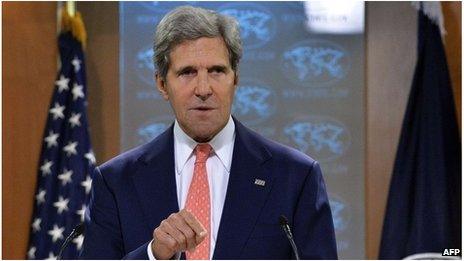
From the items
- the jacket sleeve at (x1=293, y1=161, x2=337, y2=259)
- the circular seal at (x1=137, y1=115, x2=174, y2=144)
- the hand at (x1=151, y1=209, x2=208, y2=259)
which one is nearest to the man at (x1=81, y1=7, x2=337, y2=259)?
the jacket sleeve at (x1=293, y1=161, x2=337, y2=259)

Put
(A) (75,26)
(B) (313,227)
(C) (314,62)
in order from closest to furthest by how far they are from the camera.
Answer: (B) (313,227) → (A) (75,26) → (C) (314,62)

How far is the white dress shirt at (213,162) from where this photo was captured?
184 centimetres

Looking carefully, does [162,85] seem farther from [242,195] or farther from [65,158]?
[65,158]

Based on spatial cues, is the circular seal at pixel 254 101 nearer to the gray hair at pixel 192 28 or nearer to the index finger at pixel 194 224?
the gray hair at pixel 192 28

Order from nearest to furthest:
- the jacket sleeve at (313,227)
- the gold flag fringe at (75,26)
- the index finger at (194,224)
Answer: the index finger at (194,224), the jacket sleeve at (313,227), the gold flag fringe at (75,26)

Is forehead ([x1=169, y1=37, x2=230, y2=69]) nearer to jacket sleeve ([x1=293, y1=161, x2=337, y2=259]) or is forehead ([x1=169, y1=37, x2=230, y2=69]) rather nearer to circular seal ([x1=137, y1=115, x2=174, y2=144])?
jacket sleeve ([x1=293, y1=161, x2=337, y2=259])

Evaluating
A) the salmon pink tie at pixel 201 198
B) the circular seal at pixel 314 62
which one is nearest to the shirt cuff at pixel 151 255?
the salmon pink tie at pixel 201 198

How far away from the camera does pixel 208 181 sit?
1849 mm

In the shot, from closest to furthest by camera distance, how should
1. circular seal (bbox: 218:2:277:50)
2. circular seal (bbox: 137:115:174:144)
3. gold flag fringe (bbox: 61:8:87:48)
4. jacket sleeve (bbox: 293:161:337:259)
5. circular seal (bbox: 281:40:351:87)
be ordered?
jacket sleeve (bbox: 293:161:337:259) < circular seal (bbox: 137:115:174:144) < gold flag fringe (bbox: 61:8:87:48) < circular seal (bbox: 218:2:277:50) < circular seal (bbox: 281:40:351:87)

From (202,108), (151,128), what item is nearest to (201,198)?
(202,108)

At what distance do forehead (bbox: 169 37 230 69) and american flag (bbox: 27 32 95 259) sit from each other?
5.72 ft

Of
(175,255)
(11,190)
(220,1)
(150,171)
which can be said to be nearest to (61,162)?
(11,190)

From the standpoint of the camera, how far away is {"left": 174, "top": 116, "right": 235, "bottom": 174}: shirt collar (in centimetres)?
188

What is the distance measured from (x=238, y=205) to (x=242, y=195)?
27mm
